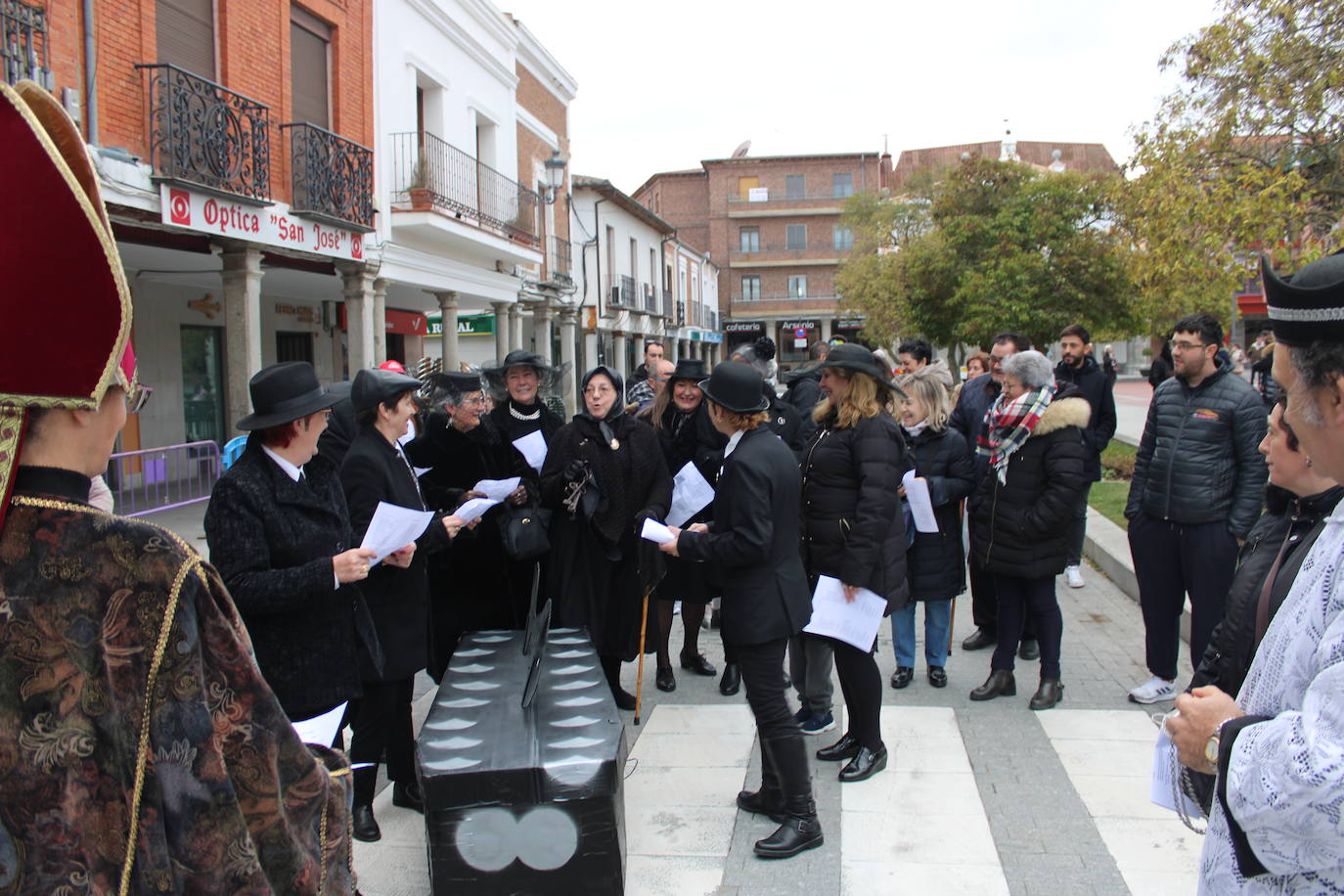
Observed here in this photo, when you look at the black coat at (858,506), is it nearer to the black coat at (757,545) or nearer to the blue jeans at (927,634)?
the black coat at (757,545)

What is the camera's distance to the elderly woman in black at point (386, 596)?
3852 mm

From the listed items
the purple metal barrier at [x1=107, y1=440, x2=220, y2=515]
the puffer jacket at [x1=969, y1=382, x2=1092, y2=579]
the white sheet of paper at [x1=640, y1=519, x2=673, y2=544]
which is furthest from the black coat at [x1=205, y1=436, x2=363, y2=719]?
the purple metal barrier at [x1=107, y1=440, x2=220, y2=515]

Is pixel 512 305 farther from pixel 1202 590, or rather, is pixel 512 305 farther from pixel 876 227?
pixel 876 227

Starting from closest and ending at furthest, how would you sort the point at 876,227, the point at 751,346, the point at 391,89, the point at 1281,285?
the point at 1281,285, the point at 751,346, the point at 391,89, the point at 876,227

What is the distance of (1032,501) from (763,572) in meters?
2.05

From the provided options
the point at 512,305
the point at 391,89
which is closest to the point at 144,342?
the point at 391,89

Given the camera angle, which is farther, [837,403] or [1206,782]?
[837,403]

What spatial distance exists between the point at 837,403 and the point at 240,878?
3383 mm

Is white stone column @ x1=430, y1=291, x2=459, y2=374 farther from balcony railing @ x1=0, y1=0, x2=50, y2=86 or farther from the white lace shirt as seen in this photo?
the white lace shirt

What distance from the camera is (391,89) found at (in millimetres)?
14484

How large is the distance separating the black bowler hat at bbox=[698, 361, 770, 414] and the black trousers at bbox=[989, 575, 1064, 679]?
2.25 m

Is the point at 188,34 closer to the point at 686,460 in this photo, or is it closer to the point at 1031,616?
the point at 686,460

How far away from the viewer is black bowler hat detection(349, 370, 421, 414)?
3932 millimetres

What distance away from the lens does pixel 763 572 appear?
12.1 ft
